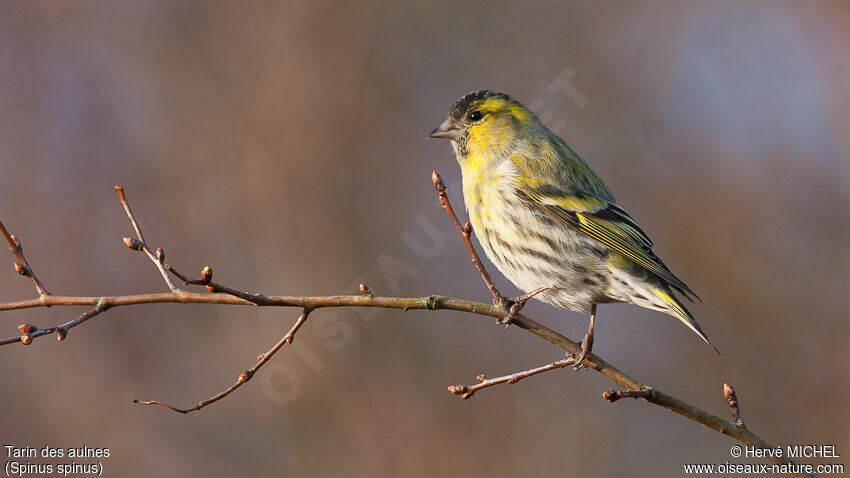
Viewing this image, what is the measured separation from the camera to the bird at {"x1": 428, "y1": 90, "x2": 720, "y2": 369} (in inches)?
168

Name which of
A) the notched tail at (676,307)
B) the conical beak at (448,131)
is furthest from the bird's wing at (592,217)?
the conical beak at (448,131)

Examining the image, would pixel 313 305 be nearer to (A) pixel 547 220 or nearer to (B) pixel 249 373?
(B) pixel 249 373

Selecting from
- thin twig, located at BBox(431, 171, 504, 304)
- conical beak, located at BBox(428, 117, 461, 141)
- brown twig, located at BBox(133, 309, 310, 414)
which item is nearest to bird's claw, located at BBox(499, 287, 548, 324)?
thin twig, located at BBox(431, 171, 504, 304)

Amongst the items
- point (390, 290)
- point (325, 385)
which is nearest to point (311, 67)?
point (390, 290)

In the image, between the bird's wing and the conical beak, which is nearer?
the bird's wing

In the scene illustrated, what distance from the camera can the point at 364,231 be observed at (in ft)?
28.4

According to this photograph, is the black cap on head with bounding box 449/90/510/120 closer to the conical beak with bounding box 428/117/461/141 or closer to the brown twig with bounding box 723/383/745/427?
the conical beak with bounding box 428/117/461/141

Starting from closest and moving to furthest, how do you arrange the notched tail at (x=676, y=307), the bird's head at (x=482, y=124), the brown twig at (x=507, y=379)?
1. the brown twig at (x=507, y=379)
2. the notched tail at (x=676, y=307)
3. the bird's head at (x=482, y=124)

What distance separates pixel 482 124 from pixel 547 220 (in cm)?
103

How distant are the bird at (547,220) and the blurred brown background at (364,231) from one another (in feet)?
9.99

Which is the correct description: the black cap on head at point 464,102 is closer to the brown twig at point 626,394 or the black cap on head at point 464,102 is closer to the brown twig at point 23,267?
the brown twig at point 626,394

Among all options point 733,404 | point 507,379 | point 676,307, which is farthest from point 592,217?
point 507,379

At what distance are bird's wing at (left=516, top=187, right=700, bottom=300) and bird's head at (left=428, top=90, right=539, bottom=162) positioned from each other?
→ 1.90ft

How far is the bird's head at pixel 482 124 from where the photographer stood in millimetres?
5074
